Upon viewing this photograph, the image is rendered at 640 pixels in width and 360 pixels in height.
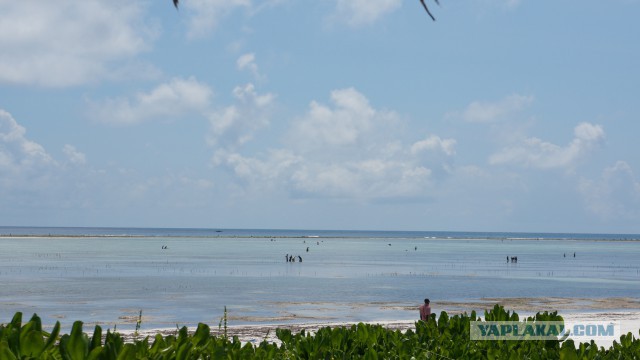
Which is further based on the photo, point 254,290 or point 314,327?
point 254,290

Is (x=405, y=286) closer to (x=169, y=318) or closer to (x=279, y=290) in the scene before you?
(x=279, y=290)

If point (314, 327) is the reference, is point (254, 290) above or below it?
above

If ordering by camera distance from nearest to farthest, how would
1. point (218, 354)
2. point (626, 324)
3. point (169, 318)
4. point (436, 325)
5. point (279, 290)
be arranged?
1. point (218, 354)
2. point (436, 325)
3. point (626, 324)
4. point (169, 318)
5. point (279, 290)

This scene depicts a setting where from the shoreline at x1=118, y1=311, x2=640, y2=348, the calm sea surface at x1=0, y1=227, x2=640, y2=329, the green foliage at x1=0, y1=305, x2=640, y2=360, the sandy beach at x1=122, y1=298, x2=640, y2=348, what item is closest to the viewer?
the green foliage at x1=0, y1=305, x2=640, y2=360

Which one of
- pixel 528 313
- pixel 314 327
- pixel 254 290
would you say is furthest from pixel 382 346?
pixel 254 290

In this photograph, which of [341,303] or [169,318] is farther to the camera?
[341,303]

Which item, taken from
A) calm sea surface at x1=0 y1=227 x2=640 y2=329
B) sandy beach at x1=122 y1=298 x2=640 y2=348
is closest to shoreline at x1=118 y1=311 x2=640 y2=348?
sandy beach at x1=122 y1=298 x2=640 y2=348

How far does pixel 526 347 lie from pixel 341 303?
1225 inches

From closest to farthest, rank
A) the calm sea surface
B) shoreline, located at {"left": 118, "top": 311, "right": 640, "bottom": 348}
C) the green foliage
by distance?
the green foliage
shoreline, located at {"left": 118, "top": 311, "right": 640, "bottom": 348}
the calm sea surface

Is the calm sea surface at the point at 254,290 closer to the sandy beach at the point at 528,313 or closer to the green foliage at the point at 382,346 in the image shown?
the sandy beach at the point at 528,313

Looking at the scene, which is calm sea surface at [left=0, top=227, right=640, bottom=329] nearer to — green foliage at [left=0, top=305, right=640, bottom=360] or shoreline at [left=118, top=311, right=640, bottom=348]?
shoreline at [left=118, top=311, right=640, bottom=348]

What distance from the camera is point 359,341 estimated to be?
7.04m

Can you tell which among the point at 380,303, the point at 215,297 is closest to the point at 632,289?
the point at 380,303

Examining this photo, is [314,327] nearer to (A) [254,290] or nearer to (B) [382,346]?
(A) [254,290]
